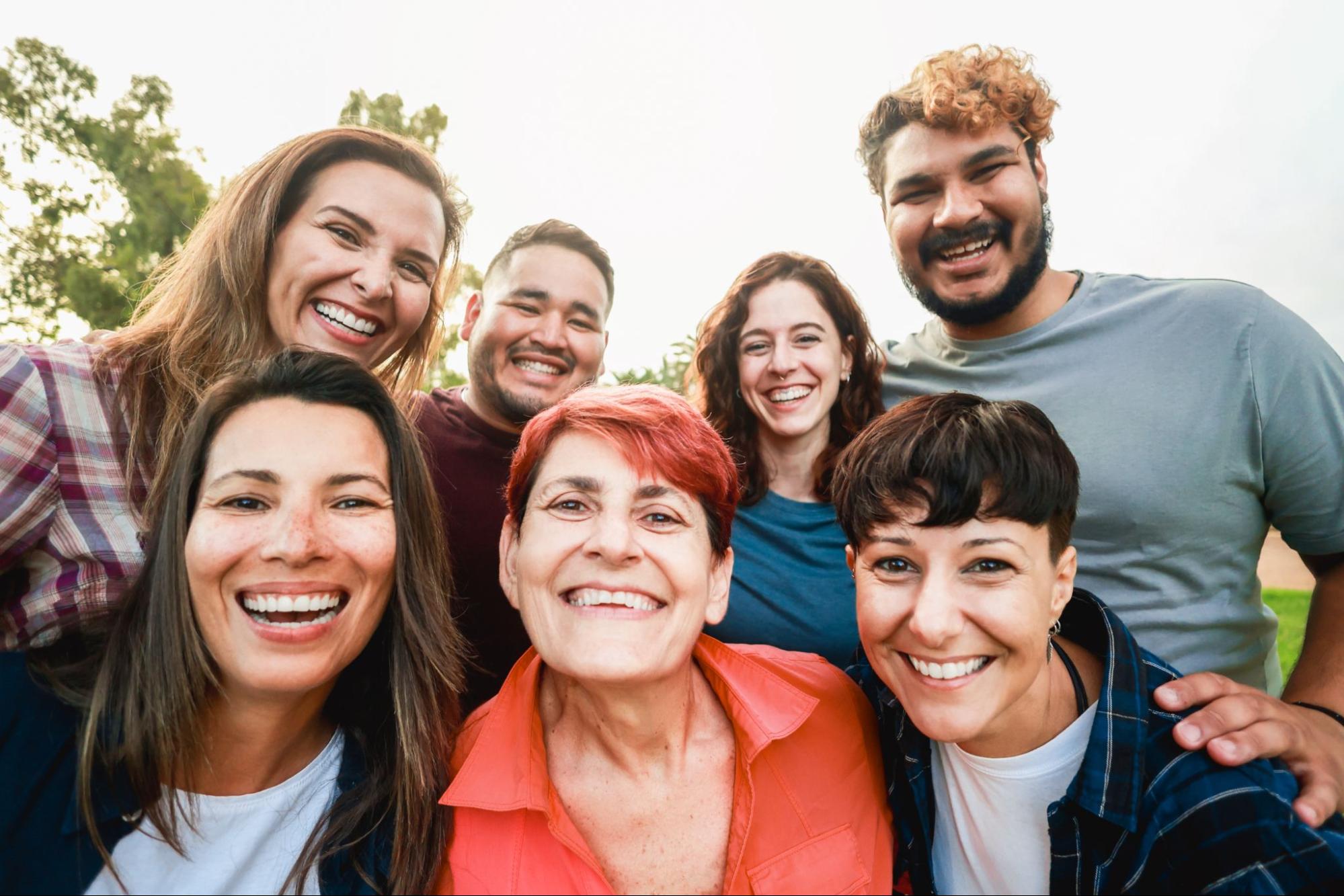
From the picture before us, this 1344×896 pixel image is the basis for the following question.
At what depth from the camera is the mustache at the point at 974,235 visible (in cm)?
345

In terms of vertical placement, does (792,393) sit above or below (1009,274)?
below

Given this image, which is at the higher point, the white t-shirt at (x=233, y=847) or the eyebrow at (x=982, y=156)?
the eyebrow at (x=982, y=156)

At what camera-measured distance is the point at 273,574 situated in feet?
6.93

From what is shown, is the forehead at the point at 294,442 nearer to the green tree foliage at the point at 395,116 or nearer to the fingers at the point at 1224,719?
the fingers at the point at 1224,719

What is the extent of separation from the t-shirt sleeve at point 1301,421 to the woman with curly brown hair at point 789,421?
1547mm

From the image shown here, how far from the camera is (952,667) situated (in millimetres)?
2205

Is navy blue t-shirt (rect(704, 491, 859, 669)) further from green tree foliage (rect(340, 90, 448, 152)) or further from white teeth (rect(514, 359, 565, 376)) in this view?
green tree foliage (rect(340, 90, 448, 152))

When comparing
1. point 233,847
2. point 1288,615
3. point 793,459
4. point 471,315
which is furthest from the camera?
point 1288,615

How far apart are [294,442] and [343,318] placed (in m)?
1.04

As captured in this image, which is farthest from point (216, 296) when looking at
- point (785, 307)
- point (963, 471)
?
point (963, 471)

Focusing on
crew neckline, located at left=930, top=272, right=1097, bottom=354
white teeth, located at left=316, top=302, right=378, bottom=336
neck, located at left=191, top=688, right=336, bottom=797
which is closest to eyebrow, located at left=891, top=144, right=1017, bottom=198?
crew neckline, located at left=930, top=272, right=1097, bottom=354

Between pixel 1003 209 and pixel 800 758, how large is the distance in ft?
8.14

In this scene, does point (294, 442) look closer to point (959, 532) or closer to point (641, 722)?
point (641, 722)

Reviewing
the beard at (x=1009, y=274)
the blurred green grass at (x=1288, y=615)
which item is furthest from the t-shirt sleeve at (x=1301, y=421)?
the blurred green grass at (x=1288, y=615)
